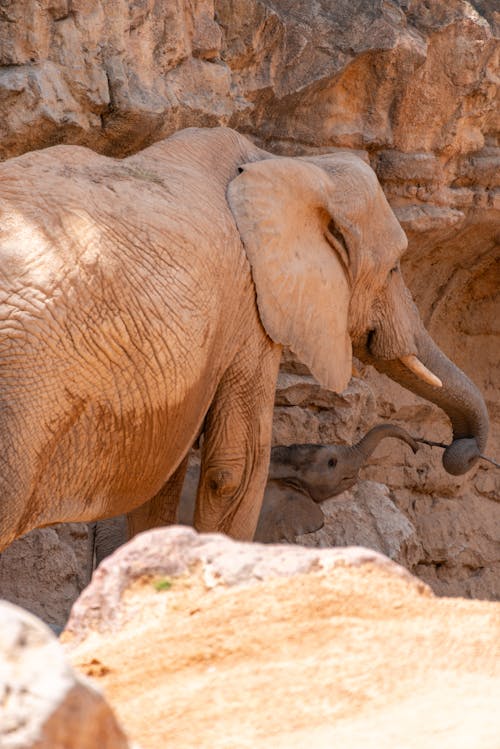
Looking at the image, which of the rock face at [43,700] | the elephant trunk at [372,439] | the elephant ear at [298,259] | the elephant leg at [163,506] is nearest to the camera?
the rock face at [43,700]

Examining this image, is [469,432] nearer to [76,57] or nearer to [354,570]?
[76,57]

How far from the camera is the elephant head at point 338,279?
17.0 ft

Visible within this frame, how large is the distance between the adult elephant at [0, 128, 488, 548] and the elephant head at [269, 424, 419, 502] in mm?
417

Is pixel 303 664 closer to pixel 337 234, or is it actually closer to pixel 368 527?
pixel 337 234

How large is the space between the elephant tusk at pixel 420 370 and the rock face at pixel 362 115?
1.00m

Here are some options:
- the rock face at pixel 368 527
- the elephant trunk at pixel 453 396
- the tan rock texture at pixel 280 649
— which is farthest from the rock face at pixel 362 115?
the tan rock texture at pixel 280 649

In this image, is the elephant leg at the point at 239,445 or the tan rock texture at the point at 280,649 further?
the elephant leg at the point at 239,445

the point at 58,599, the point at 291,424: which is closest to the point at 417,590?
the point at 58,599

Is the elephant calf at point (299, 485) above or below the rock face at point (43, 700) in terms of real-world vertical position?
below

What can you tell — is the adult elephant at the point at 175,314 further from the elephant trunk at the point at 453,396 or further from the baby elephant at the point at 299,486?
the baby elephant at the point at 299,486

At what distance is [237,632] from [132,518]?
9.54ft

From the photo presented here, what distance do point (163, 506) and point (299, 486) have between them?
83cm

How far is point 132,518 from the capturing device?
560 cm

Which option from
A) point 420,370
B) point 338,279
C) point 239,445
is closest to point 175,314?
point 239,445
